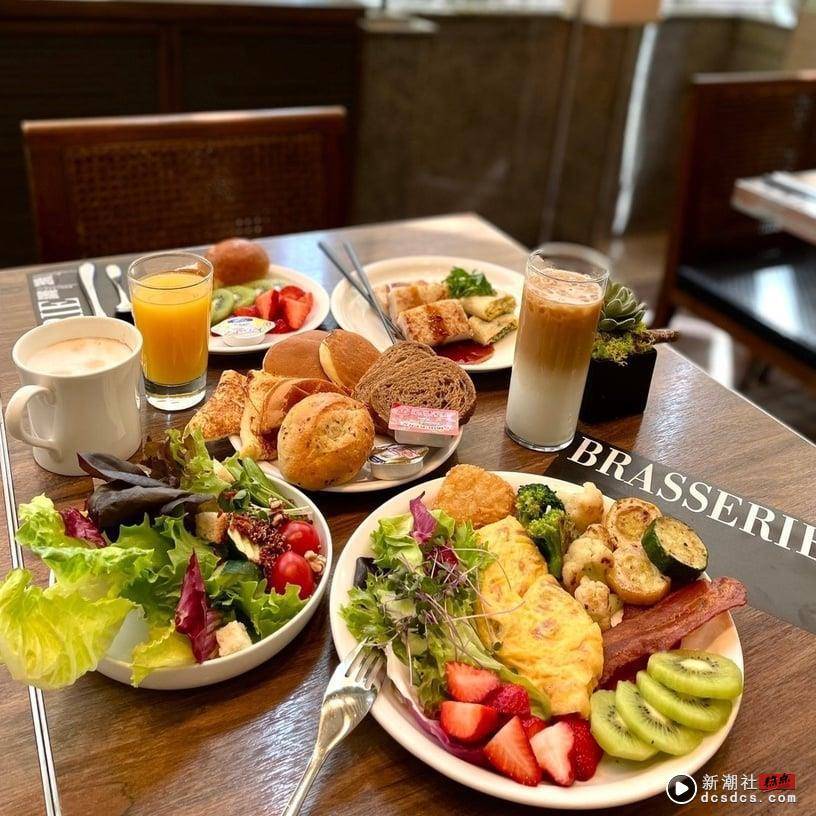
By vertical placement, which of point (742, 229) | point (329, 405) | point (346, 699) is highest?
point (329, 405)

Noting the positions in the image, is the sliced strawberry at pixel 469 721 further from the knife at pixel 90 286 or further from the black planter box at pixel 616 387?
the knife at pixel 90 286

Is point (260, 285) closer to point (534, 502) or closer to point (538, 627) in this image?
point (534, 502)

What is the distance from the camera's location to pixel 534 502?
3.44 feet

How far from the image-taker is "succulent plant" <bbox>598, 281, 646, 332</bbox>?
4.35ft

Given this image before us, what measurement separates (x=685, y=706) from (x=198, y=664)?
50 centimetres

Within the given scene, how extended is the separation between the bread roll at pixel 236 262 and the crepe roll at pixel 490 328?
45 cm

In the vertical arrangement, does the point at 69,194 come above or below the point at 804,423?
above

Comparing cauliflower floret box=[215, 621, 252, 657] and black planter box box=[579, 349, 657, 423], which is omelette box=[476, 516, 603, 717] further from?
black planter box box=[579, 349, 657, 423]

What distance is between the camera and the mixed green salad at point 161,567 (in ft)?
2.54

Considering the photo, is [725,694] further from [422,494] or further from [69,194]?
[69,194]

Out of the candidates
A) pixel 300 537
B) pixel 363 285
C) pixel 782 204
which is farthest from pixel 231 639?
pixel 782 204

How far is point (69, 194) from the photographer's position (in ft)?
6.36

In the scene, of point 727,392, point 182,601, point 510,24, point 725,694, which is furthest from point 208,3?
point 725,694

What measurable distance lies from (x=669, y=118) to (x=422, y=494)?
423 centimetres
